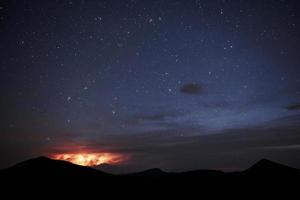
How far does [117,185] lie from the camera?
2174 inches

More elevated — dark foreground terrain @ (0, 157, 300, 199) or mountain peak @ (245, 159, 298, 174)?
dark foreground terrain @ (0, 157, 300, 199)

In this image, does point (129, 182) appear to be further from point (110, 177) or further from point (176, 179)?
point (176, 179)

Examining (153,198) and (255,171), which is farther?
(255,171)

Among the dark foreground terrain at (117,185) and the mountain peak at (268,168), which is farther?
the mountain peak at (268,168)

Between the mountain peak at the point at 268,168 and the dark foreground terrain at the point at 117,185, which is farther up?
the dark foreground terrain at the point at 117,185

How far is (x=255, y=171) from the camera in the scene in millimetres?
91500

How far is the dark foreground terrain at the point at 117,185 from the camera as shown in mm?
48531

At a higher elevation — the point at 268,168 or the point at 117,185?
the point at 117,185

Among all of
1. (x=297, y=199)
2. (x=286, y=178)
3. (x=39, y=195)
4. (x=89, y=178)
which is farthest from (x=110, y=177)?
(x=286, y=178)

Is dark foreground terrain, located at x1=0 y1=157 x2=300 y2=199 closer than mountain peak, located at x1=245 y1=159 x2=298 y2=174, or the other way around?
dark foreground terrain, located at x1=0 y1=157 x2=300 y2=199

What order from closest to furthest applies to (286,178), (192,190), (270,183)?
(192,190)
(270,183)
(286,178)

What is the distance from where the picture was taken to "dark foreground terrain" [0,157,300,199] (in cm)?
4853

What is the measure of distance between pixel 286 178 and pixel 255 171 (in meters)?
17.2

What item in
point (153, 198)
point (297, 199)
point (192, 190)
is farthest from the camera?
point (192, 190)
